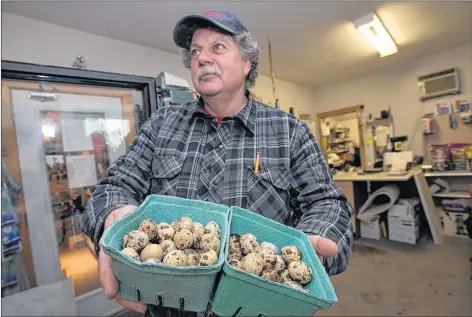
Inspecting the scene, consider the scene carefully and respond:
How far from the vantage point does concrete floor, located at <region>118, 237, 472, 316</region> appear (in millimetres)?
1890

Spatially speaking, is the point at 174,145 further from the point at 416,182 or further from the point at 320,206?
the point at 416,182

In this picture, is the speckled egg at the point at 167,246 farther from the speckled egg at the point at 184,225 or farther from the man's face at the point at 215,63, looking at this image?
the man's face at the point at 215,63

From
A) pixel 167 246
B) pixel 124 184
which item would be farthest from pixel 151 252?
pixel 124 184

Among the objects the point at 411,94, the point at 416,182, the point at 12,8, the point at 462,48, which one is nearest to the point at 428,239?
the point at 416,182

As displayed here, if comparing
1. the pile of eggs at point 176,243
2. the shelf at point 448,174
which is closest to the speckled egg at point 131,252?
the pile of eggs at point 176,243

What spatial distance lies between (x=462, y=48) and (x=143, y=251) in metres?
4.55

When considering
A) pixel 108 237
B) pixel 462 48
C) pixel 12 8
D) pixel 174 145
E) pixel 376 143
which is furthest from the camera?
pixel 376 143

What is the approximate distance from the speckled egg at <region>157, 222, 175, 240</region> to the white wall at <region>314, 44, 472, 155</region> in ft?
14.3

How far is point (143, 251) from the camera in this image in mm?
518

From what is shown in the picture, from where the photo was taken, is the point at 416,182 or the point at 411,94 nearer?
the point at 416,182

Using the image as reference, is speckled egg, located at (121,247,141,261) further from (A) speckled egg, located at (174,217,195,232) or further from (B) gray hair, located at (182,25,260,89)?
(B) gray hair, located at (182,25,260,89)

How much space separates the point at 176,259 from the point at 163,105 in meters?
1.47

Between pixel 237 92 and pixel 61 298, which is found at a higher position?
pixel 237 92

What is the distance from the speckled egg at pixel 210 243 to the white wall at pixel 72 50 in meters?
2.11
